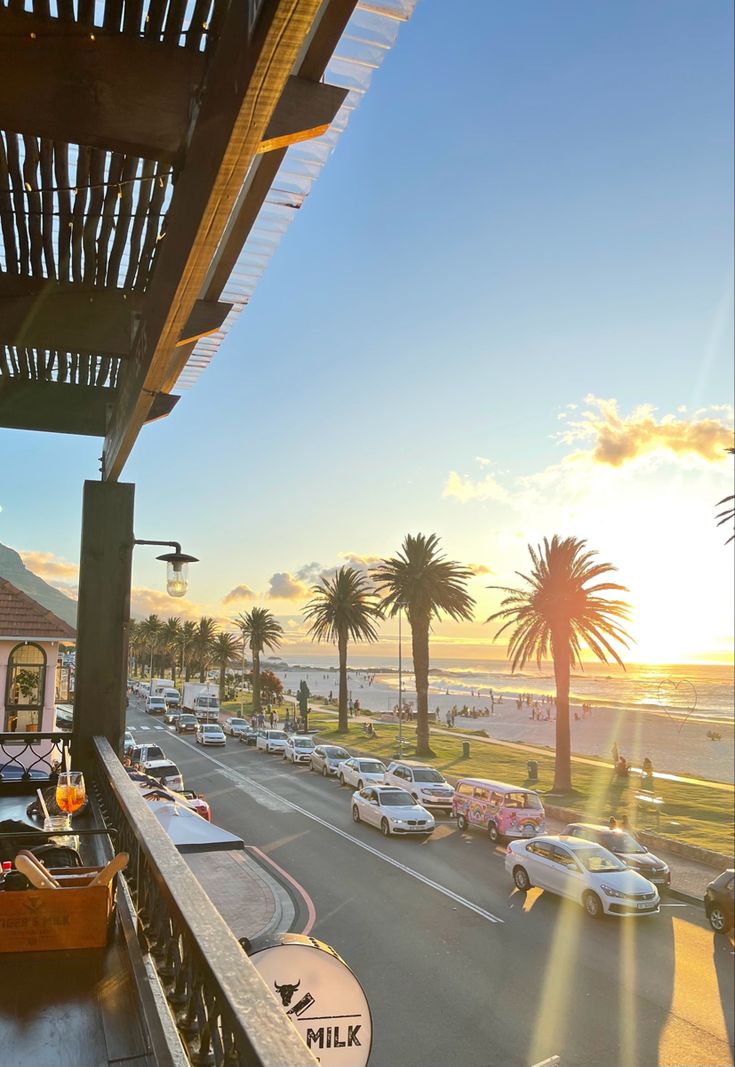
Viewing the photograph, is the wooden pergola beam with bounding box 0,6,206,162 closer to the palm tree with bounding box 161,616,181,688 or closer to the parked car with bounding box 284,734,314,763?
the parked car with bounding box 284,734,314,763

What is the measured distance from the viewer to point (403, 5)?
2359mm

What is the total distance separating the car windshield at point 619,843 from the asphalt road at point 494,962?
1747mm

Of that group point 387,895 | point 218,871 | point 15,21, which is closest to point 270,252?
point 15,21

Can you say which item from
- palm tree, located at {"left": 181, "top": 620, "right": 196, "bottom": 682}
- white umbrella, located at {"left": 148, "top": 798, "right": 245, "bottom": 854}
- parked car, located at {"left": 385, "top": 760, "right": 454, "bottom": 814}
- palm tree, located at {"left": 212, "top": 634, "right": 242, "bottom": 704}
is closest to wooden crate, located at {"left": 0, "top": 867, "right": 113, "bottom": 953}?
white umbrella, located at {"left": 148, "top": 798, "right": 245, "bottom": 854}

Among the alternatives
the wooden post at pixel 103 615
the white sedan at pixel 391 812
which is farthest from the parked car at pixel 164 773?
the wooden post at pixel 103 615

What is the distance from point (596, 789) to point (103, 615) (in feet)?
97.7

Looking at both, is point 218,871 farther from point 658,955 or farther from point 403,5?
point 403,5

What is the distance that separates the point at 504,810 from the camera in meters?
24.3

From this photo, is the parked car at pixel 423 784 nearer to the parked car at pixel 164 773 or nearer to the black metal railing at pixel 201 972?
the parked car at pixel 164 773

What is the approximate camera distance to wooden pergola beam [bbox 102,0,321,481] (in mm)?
2080

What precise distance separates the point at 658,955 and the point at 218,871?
1139 cm

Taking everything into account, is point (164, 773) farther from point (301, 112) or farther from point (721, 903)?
point (301, 112)

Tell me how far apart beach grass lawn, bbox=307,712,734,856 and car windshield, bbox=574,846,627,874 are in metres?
5.58

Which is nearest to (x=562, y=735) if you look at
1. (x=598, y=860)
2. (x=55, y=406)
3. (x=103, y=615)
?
(x=598, y=860)
